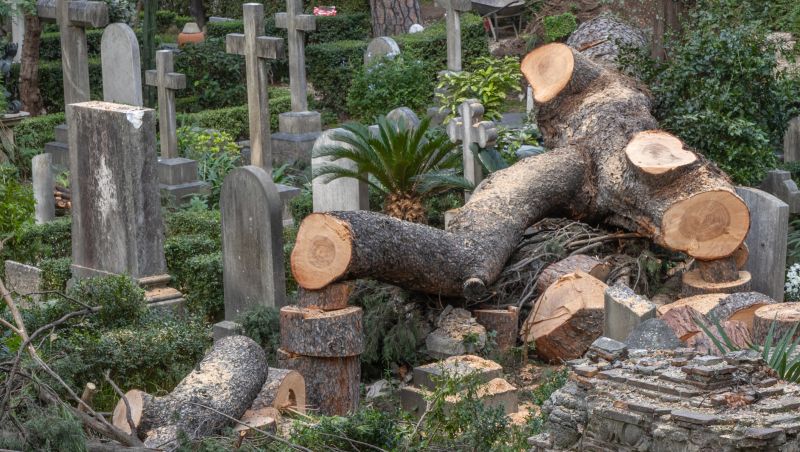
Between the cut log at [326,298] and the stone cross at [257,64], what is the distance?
549 centimetres

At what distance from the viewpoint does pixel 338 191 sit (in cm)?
1138

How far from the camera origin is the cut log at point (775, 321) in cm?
782

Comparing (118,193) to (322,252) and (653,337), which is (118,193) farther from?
(653,337)

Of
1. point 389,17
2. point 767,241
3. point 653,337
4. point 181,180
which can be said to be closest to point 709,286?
point 767,241

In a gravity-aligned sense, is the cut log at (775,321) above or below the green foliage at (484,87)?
below

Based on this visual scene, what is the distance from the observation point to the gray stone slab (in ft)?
31.7

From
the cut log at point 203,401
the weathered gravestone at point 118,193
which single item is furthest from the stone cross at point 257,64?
the cut log at point 203,401

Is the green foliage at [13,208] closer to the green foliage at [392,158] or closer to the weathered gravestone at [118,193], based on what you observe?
the weathered gravestone at [118,193]

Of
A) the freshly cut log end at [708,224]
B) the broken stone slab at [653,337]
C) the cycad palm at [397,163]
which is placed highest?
the cycad palm at [397,163]

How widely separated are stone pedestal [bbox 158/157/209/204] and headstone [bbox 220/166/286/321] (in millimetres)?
4040

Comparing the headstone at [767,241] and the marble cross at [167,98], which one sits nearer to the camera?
the headstone at [767,241]

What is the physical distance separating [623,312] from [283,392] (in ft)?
7.48

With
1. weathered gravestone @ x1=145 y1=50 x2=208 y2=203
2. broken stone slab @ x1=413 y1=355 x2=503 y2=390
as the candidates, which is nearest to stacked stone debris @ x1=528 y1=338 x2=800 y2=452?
broken stone slab @ x1=413 y1=355 x2=503 y2=390

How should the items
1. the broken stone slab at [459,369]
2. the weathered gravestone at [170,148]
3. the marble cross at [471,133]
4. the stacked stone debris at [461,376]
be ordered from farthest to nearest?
the weathered gravestone at [170,148] → the marble cross at [471,133] → the broken stone slab at [459,369] → the stacked stone debris at [461,376]
